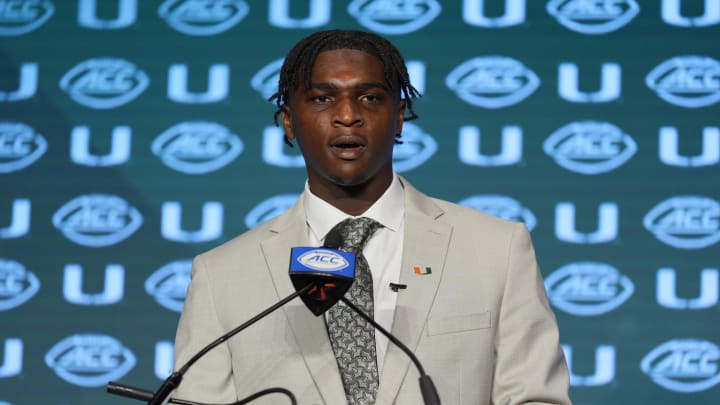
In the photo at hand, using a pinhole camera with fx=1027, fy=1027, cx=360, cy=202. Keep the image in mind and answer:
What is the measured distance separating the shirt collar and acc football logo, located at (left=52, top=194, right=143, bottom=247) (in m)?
1.60

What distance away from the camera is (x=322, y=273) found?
5.41ft

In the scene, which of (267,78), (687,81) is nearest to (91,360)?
(267,78)

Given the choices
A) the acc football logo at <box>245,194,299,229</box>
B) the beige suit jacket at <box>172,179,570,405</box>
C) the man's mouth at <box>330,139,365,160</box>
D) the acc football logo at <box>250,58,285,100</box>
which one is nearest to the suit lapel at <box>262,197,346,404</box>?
the beige suit jacket at <box>172,179,570,405</box>

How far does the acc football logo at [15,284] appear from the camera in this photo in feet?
12.3

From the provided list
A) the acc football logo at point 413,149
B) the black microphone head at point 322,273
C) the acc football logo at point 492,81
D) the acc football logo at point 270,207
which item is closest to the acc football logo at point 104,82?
the acc football logo at point 270,207

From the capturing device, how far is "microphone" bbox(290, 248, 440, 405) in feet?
5.41

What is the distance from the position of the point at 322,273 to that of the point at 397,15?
7.38 ft

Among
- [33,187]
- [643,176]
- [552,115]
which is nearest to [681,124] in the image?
[643,176]

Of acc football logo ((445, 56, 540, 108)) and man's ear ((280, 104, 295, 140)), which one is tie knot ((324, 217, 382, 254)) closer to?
man's ear ((280, 104, 295, 140))

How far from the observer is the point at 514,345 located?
6.76 ft

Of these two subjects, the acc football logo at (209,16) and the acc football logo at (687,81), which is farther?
the acc football logo at (209,16)

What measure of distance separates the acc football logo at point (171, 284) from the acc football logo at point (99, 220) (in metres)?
0.20

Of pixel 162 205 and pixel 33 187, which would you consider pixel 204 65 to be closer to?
pixel 162 205

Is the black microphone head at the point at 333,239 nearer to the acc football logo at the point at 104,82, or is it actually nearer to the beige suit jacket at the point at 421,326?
the beige suit jacket at the point at 421,326
